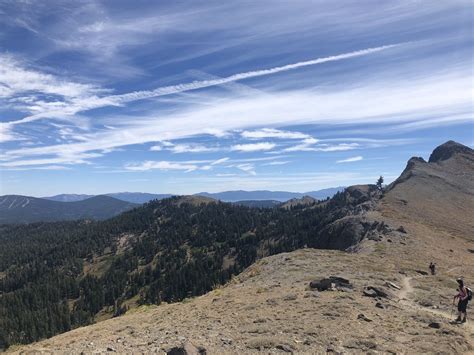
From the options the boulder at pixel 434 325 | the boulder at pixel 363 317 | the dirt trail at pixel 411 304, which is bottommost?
the dirt trail at pixel 411 304

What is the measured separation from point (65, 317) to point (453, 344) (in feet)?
679

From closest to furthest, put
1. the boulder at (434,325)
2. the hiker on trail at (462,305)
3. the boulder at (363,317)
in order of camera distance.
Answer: the boulder at (434,325) → the boulder at (363,317) → the hiker on trail at (462,305)

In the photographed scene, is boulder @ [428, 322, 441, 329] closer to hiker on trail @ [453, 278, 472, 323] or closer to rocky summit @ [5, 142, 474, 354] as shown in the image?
rocky summit @ [5, 142, 474, 354]

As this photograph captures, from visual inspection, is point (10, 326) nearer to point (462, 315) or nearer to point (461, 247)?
point (461, 247)

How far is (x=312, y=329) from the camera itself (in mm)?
22219

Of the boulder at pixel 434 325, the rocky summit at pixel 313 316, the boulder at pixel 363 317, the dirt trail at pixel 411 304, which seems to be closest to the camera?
the rocky summit at pixel 313 316

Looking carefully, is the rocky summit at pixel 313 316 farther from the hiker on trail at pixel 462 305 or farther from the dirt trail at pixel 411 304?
the hiker on trail at pixel 462 305

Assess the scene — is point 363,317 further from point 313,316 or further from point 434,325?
point 434,325

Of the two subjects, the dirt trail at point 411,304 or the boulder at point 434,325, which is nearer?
the boulder at point 434,325

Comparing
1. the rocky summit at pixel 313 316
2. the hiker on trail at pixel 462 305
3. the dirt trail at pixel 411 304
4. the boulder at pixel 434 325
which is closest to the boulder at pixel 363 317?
the rocky summit at pixel 313 316

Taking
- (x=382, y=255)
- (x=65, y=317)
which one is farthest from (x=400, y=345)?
(x=65, y=317)

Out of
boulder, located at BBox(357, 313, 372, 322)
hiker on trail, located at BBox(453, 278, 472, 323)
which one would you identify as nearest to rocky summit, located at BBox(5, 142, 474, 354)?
boulder, located at BBox(357, 313, 372, 322)

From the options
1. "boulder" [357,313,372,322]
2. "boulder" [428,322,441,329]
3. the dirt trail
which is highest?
"boulder" [357,313,372,322]

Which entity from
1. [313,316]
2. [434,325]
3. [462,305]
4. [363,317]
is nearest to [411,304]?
[462,305]
